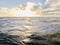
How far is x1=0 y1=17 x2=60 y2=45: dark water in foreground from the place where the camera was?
224 cm

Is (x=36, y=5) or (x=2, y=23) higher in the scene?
(x=36, y=5)

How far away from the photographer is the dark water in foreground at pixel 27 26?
7.36 ft

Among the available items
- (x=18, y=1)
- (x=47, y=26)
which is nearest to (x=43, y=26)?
(x=47, y=26)

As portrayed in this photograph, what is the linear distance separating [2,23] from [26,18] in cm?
41

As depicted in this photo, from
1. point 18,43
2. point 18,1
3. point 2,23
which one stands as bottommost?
point 18,43

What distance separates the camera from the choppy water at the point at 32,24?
7.39ft

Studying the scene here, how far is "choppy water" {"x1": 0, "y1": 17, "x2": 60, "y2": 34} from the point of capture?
7.39 ft

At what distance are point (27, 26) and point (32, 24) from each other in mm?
90

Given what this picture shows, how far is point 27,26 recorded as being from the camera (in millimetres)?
2277

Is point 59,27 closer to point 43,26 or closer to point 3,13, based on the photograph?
point 43,26

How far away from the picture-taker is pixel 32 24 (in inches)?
90.0

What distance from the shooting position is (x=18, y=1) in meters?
2.31

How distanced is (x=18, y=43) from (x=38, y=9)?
2.15 feet

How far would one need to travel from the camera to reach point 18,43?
221 cm
